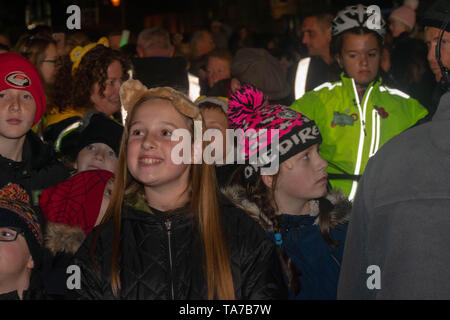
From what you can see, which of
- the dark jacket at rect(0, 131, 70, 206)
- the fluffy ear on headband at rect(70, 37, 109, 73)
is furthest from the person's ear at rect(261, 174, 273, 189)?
the fluffy ear on headband at rect(70, 37, 109, 73)

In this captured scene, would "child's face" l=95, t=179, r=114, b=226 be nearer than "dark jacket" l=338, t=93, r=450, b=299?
No

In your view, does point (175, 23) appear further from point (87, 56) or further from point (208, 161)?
point (208, 161)

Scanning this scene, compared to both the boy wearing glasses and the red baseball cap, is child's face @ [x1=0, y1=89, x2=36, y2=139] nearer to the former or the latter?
the red baseball cap

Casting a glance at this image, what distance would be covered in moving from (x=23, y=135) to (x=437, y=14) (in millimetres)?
2669

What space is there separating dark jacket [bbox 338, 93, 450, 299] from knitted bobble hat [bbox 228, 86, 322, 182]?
172cm

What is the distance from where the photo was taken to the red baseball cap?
4004 mm

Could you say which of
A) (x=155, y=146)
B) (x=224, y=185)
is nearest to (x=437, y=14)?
(x=155, y=146)

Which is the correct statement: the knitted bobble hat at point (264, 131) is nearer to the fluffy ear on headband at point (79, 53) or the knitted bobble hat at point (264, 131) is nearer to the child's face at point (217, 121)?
the child's face at point (217, 121)

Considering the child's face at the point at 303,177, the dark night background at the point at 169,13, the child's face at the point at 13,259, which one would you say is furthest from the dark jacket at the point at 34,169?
the dark night background at the point at 169,13

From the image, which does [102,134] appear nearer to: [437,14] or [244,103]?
[244,103]

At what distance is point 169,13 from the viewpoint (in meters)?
28.5
